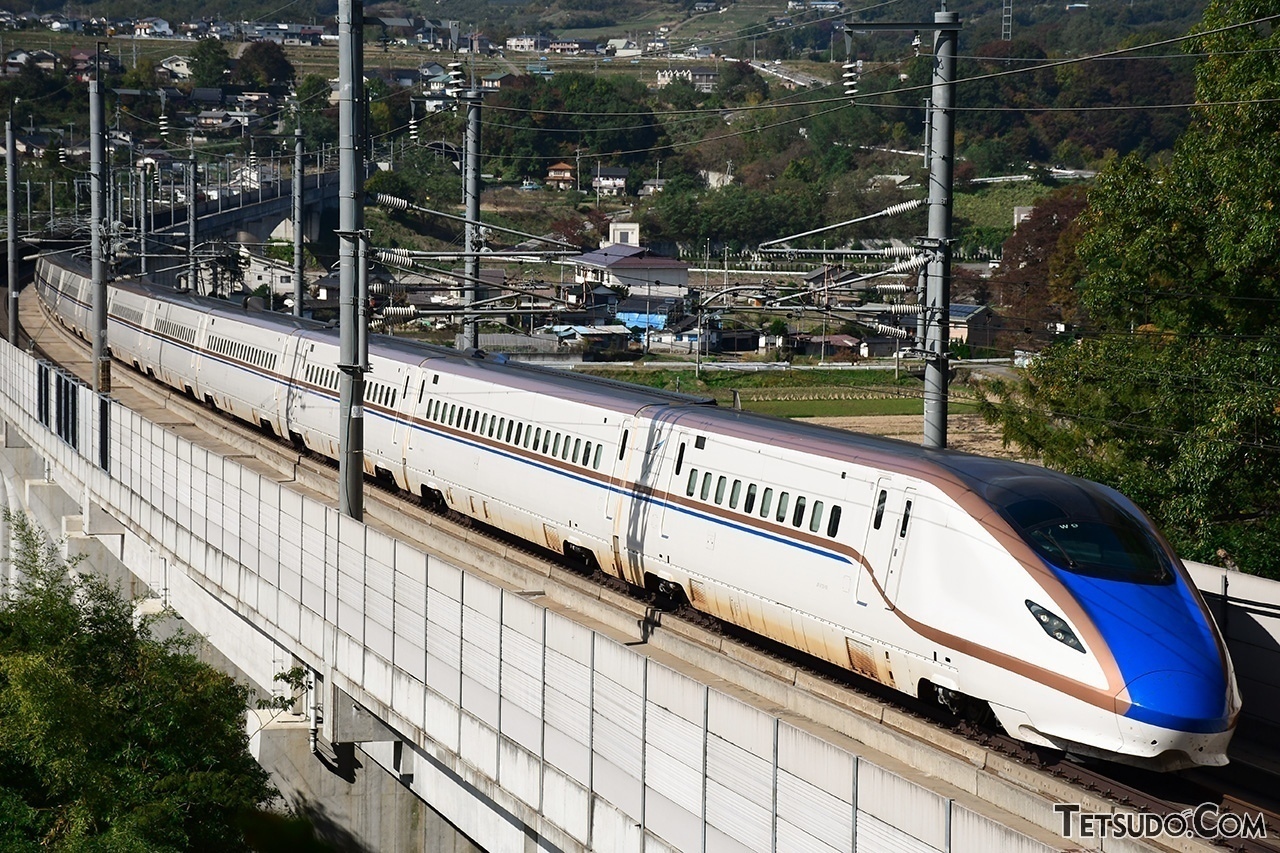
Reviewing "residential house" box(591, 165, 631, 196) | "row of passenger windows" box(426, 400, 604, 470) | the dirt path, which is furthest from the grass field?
"residential house" box(591, 165, 631, 196)

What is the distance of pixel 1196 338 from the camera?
30.3m

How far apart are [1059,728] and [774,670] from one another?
4997 millimetres

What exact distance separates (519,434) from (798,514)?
26.4 ft

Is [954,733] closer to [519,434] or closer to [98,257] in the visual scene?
[519,434]

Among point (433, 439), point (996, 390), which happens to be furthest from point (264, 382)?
point (996, 390)

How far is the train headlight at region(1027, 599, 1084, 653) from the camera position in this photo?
13641 millimetres

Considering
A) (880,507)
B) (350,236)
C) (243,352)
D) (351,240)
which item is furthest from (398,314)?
(243,352)

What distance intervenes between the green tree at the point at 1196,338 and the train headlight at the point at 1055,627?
41.6 ft

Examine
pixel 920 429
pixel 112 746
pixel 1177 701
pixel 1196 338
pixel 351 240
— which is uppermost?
pixel 351 240

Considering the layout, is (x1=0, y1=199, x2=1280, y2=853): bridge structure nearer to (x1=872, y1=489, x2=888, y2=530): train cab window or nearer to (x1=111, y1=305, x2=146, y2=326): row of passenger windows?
(x1=872, y1=489, x2=888, y2=530): train cab window

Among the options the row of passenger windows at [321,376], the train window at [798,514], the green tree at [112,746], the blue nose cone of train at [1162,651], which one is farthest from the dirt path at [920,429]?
the blue nose cone of train at [1162,651]

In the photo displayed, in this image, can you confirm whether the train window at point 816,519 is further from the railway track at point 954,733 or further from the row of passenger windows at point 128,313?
the row of passenger windows at point 128,313

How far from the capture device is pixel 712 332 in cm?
8019

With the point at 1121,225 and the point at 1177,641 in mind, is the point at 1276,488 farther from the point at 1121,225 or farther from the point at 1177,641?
the point at 1177,641
